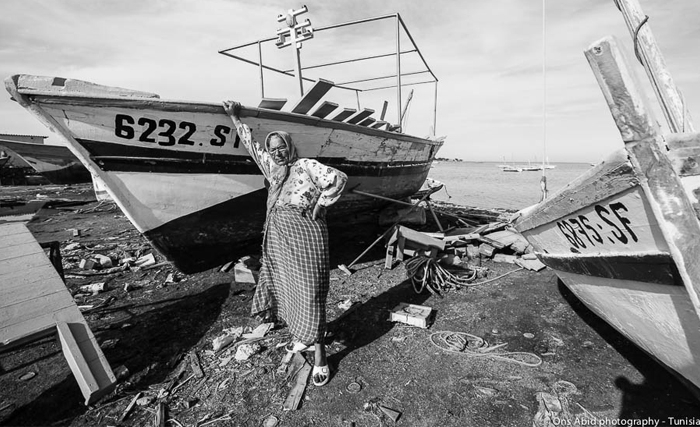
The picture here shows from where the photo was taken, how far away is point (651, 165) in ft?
4.40

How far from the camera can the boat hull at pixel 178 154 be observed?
2.92 metres

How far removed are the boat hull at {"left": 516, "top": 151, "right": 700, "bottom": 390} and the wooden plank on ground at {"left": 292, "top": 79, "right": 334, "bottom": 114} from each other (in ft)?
8.55

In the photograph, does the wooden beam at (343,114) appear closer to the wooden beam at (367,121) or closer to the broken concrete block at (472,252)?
the wooden beam at (367,121)

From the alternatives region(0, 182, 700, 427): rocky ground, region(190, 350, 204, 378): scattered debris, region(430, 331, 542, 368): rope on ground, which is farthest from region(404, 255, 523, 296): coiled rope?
region(190, 350, 204, 378): scattered debris

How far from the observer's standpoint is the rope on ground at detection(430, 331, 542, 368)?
2.75m

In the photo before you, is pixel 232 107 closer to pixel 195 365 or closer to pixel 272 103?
pixel 272 103

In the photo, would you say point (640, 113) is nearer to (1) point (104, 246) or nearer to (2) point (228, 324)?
(2) point (228, 324)

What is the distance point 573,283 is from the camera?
8.46 feet

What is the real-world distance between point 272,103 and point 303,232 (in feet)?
6.16

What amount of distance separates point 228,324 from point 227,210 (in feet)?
4.68

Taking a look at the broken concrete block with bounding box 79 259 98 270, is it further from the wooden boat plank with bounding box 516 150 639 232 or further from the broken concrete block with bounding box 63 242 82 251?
the wooden boat plank with bounding box 516 150 639 232

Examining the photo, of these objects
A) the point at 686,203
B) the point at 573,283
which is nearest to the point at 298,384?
the point at 573,283

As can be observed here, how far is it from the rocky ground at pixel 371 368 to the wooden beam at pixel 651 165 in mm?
1440

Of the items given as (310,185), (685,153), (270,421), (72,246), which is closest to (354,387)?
(270,421)
